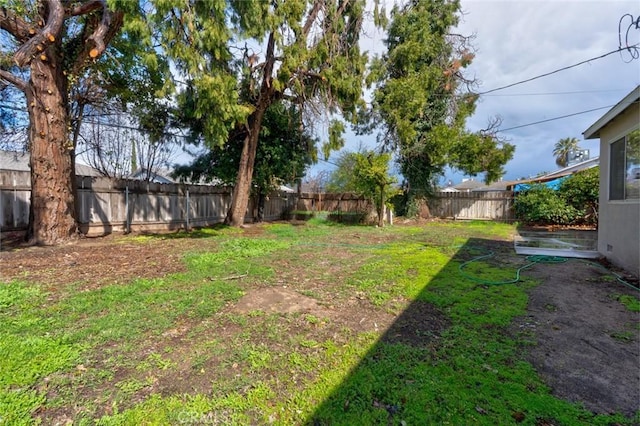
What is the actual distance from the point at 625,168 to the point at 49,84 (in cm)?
1072

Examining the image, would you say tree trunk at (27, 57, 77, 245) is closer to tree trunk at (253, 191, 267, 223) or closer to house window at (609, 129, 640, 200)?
tree trunk at (253, 191, 267, 223)

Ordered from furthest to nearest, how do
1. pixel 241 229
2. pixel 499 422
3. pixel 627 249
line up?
pixel 241 229, pixel 627 249, pixel 499 422

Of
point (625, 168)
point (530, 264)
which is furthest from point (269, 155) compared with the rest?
point (625, 168)

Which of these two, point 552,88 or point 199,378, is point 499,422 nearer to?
point 199,378

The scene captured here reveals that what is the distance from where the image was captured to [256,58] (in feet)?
29.0

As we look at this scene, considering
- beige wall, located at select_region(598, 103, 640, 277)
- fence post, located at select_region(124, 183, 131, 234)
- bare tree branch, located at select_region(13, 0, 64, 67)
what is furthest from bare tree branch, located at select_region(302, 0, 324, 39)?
beige wall, located at select_region(598, 103, 640, 277)

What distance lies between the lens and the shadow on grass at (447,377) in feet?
5.60

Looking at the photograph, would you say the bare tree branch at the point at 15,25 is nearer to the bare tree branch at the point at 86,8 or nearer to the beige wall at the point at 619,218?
the bare tree branch at the point at 86,8

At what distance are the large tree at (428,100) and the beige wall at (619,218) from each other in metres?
7.16

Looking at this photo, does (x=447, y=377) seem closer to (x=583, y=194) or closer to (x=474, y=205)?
(x=583, y=194)

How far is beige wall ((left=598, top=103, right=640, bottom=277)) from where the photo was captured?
4648 mm

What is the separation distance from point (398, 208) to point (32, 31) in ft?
44.6

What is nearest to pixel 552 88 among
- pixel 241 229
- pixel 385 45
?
pixel 385 45

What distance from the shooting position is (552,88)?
13.5 metres
